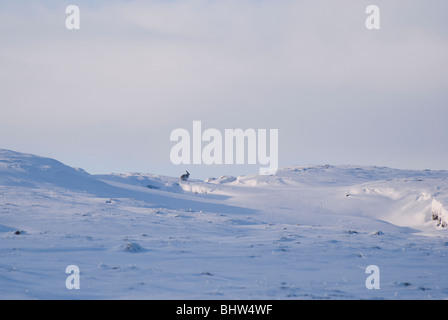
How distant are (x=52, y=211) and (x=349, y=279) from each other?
41.9 ft

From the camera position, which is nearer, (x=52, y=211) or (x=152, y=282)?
(x=152, y=282)

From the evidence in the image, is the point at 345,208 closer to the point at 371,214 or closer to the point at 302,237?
the point at 371,214

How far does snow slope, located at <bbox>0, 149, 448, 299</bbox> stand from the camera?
10234 millimetres

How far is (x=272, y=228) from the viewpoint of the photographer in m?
20.3

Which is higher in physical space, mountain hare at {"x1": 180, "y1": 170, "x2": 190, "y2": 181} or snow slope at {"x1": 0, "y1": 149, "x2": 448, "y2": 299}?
mountain hare at {"x1": 180, "y1": 170, "x2": 190, "y2": 181}

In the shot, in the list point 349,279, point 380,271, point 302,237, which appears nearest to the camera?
point 349,279

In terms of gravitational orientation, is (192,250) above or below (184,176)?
below

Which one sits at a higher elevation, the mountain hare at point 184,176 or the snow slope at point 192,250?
the mountain hare at point 184,176

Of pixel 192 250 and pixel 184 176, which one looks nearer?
pixel 192 250

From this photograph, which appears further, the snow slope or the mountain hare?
the mountain hare

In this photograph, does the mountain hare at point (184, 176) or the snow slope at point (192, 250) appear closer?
the snow slope at point (192, 250)

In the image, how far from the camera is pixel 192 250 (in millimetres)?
14172

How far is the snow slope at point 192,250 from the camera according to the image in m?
10.2
